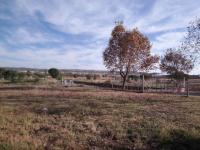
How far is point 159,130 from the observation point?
8.10m

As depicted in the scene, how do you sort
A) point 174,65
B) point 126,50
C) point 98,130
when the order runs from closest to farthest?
point 98,130 → point 126,50 → point 174,65

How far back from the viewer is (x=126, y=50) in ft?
94.3

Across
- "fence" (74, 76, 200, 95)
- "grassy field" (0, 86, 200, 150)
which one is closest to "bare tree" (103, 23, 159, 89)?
"fence" (74, 76, 200, 95)

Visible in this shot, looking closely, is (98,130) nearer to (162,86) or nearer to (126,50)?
(126,50)

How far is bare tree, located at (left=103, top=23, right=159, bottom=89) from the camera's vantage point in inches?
1133

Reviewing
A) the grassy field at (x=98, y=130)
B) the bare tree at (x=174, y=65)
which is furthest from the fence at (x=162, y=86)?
the grassy field at (x=98, y=130)

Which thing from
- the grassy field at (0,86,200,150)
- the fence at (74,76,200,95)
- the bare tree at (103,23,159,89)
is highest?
the bare tree at (103,23,159,89)

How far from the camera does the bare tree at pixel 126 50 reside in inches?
1133

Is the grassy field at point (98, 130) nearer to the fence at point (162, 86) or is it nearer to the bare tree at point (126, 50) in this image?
the fence at point (162, 86)

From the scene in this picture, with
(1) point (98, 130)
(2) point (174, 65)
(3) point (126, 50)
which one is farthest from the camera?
(2) point (174, 65)

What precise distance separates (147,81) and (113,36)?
11.5 meters

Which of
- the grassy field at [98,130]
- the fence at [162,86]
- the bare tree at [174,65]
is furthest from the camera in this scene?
the bare tree at [174,65]

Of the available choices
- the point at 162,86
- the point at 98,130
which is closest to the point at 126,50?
the point at 162,86

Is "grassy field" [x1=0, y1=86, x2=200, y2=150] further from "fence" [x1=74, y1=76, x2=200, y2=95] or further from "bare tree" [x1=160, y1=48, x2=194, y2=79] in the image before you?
"bare tree" [x1=160, y1=48, x2=194, y2=79]
